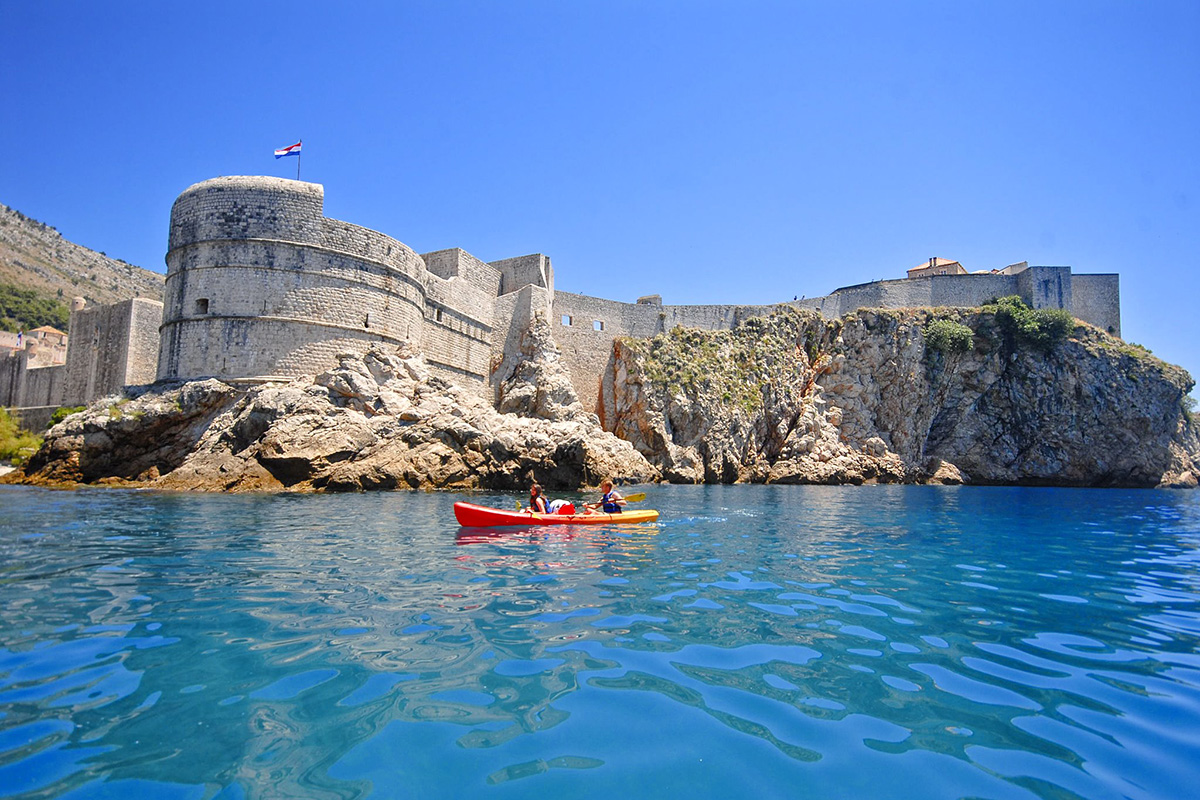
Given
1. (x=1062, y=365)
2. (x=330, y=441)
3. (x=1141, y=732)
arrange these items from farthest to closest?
(x=1062, y=365) → (x=330, y=441) → (x=1141, y=732)

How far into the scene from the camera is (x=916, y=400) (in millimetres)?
37250

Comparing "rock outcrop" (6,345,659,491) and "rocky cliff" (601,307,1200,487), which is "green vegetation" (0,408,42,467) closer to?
"rock outcrop" (6,345,659,491)

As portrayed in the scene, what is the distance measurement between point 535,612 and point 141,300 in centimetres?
2769

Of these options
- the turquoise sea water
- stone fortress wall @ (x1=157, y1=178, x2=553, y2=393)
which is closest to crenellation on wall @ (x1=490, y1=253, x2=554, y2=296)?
stone fortress wall @ (x1=157, y1=178, x2=553, y2=393)

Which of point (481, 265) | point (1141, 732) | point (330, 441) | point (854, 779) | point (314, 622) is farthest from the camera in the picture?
point (481, 265)

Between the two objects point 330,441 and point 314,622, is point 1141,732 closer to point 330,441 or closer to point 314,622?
point 314,622

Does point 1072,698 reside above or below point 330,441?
below

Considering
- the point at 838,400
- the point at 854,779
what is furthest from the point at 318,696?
the point at 838,400

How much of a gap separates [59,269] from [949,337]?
7655 cm

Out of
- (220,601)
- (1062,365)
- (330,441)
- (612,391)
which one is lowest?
(220,601)

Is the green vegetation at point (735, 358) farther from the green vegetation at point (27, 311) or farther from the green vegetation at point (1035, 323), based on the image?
the green vegetation at point (27, 311)

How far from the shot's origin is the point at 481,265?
30.2 m

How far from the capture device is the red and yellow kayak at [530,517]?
36.3ft

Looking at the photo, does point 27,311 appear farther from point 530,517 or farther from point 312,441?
point 530,517
